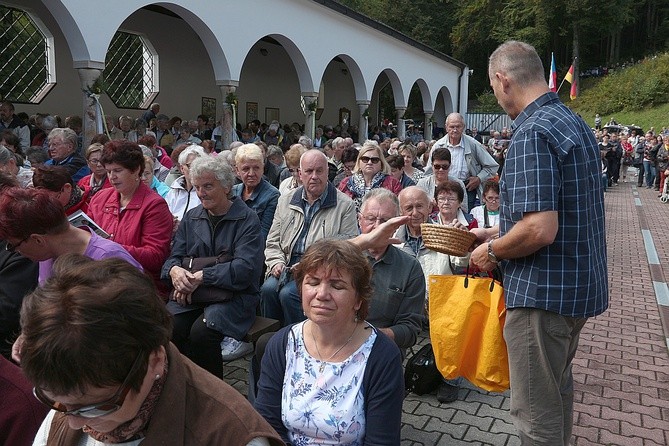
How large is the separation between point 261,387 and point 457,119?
17.0 ft

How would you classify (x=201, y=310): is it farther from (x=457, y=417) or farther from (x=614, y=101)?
(x=614, y=101)

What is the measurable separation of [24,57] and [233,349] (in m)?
10.3

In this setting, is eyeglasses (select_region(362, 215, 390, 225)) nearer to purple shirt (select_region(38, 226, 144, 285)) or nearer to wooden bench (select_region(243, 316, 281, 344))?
wooden bench (select_region(243, 316, 281, 344))

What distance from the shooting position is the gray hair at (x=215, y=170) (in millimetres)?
4148

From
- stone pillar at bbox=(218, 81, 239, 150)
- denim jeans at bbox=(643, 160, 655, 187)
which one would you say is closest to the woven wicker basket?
stone pillar at bbox=(218, 81, 239, 150)

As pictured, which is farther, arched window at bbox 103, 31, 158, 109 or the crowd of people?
arched window at bbox 103, 31, 158, 109

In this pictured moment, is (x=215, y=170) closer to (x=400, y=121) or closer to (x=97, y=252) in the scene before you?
(x=97, y=252)

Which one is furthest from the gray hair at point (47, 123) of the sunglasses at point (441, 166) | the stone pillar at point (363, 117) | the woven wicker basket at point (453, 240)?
the stone pillar at point (363, 117)

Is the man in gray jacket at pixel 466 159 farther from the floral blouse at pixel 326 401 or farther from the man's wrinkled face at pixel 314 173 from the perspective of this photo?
the floral blouse at pixel 326 401

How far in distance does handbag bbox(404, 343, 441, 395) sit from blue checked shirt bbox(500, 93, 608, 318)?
6.11ft

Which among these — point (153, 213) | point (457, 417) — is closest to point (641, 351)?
point (457, 417)

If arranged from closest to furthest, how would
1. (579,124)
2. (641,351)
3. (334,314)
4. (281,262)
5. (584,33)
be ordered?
(334,314), (579,124), (281,262), (641,351), (584,33)

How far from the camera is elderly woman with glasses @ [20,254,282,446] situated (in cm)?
123

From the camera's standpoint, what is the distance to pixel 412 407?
4.27 meters
